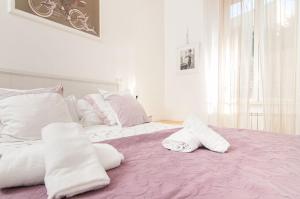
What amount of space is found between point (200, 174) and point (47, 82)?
5.54 feet

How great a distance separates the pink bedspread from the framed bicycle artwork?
1.52 metres

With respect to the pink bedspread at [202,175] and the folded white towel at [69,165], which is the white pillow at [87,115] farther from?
the folded white towel at [69,165]

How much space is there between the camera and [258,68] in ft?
8.51

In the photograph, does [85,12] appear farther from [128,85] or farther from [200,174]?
[200,174]

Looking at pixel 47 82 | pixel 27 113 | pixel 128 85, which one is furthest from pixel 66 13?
pixel 27 113

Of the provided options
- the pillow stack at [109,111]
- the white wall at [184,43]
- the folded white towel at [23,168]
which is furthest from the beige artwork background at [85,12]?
the folded white towel at [23,168]

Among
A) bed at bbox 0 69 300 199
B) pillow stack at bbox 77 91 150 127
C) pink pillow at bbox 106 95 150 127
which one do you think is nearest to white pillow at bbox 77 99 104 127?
pillow stack at bbox 77 91 150 127

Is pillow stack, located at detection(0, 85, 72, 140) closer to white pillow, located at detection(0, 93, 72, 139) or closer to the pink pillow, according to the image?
white pillow, located at detection(0, 93, 72, 139)

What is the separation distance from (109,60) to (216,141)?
6.16ft

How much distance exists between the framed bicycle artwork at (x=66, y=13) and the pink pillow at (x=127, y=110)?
2.82 feet

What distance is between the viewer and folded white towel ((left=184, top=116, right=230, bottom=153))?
1035 millimetres

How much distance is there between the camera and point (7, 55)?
5.51 feet

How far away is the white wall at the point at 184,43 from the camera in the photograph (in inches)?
120

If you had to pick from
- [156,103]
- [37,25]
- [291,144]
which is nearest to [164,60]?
[156,103]
